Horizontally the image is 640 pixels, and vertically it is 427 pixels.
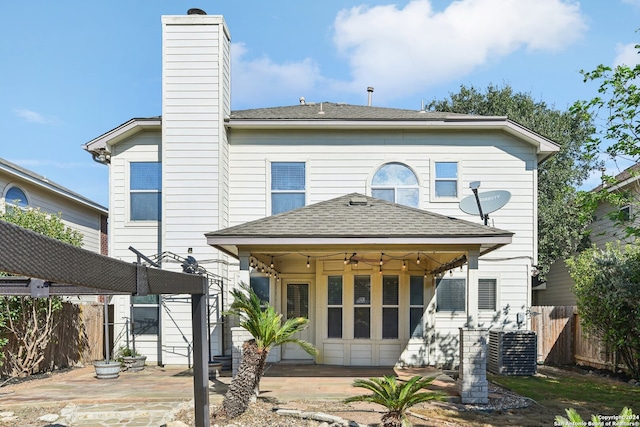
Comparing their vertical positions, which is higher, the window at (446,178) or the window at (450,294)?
the window at (446,178)

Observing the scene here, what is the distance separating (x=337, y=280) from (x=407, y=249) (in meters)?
3.55

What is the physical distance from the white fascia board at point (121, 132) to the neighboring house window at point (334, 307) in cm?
569

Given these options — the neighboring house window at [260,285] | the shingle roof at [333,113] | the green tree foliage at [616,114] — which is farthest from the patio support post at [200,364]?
the shingle roof at [333,113]

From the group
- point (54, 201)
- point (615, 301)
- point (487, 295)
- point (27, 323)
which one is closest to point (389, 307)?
point (487, 295)

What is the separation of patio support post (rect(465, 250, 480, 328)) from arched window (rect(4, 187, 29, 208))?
11548mm

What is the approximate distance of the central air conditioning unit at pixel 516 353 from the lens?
1121cm

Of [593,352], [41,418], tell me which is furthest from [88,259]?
[593,352]

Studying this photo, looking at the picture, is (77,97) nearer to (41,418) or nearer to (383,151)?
(383,151)

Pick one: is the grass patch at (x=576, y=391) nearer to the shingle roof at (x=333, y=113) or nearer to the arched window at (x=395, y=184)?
the arched window at (x=395, y=184)

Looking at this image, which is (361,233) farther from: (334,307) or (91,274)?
(91,274)

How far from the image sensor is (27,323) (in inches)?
428

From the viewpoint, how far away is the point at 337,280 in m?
12.1

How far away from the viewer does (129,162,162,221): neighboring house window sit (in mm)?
12406

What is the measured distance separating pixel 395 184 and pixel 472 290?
4.45 meters
